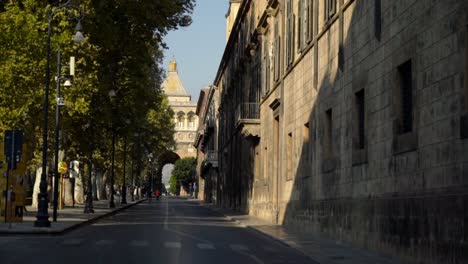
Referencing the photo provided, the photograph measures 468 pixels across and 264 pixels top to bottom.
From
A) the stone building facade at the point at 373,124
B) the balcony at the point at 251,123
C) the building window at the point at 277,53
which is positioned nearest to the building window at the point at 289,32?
the stone building facade at the point at 373,124

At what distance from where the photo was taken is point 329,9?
84.1ft

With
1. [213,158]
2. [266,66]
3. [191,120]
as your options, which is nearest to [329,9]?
[266,66]

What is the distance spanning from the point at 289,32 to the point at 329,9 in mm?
9093

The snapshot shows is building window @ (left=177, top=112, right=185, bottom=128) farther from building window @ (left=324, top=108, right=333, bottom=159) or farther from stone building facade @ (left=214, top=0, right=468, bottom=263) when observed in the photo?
building window @ (left=324, top=108, right=333, bottom=159)

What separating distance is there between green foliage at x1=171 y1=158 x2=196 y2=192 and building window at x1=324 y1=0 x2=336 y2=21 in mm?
146080

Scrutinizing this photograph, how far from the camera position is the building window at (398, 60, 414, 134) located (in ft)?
57.4

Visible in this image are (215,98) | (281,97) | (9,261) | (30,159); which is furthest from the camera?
(215,98)

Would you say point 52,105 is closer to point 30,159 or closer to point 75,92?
point 75,92

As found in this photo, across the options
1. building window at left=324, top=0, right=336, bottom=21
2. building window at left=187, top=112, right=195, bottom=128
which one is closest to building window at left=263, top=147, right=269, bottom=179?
building window at left=324, top=0, right=336, bottom=21

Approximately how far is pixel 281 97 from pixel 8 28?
38.7 feet

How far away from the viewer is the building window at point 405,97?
17.5 meters

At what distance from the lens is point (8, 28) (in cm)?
3206

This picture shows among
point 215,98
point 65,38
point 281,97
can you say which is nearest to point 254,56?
point 281,97

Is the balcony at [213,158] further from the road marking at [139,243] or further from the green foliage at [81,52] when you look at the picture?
the road marking at [139,243]
